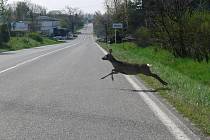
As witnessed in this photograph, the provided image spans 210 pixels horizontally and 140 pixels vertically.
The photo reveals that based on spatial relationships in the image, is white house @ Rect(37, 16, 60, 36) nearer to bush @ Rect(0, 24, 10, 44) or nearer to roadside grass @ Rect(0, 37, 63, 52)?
roadside grass @ Rect(0, 37, 63, 52)

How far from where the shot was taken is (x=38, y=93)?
1163cm

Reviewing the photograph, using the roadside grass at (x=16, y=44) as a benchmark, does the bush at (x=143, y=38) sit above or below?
above

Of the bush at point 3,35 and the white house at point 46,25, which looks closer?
the bush at point 3,35

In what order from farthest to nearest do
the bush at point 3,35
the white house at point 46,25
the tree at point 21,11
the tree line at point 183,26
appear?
1. the white house at point 46,25
2. the tree at point 21,11
3. the bush at point 3,35
4. the tree line at point 183,26

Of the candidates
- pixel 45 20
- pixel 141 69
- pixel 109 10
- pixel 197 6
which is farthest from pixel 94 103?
pixel 45 20

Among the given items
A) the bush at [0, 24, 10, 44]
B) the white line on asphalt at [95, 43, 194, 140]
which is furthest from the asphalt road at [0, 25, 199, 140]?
the bush at [0, 24, 10, 44]

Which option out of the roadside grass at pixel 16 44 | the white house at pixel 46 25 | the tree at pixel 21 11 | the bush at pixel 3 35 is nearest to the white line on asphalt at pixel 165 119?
the roadside grass at pixel 16 44

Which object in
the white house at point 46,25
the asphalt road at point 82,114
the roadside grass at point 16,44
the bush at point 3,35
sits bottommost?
the white house at point 46,25

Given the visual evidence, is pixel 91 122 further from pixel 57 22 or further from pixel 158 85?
pixel 57 22

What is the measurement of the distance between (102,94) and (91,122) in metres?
3.70

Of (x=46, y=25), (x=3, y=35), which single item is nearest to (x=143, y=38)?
(x=3, y=35)

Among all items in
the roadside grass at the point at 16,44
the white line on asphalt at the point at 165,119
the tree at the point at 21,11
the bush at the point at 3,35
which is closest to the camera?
the white line on asphalt at the point at 165,119

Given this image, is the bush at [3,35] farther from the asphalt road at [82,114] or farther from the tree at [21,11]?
the tree at [21,11]

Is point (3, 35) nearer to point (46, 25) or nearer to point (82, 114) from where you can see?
point (82, 114)
